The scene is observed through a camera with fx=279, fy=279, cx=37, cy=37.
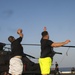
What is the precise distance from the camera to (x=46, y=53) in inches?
313

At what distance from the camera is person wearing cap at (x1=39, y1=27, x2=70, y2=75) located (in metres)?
7.78

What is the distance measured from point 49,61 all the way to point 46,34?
2.67 ft

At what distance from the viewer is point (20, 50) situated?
866 cm

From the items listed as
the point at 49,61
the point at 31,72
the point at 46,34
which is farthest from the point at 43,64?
the point at 31,72

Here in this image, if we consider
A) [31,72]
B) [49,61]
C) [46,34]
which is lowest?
[31,72]

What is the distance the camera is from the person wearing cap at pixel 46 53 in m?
7.78

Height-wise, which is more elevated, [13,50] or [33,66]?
[13,50]

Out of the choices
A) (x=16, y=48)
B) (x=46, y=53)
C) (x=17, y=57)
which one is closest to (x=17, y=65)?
(x=17, y=57)

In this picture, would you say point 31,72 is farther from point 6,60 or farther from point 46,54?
point 46,54

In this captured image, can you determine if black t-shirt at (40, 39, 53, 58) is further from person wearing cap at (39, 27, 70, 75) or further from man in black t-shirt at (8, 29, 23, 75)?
man in black t-shirt at (8, 29, 23, 75)

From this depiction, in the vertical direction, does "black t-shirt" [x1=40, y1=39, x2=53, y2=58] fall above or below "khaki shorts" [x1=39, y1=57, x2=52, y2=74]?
above

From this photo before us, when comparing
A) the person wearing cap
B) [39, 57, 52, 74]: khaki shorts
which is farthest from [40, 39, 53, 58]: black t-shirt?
[39, 57, 52, 74]: khaki shorts

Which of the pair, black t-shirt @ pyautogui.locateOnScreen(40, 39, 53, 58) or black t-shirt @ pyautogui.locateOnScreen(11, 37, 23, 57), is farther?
black t-shirt @ pyautogui.locateOnScreen(11, 37, 23, 57)

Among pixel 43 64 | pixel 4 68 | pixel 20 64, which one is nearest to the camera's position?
pixel 43 64
